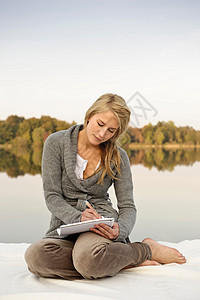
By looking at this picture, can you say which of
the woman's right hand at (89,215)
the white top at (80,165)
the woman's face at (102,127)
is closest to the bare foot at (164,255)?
the woman's right hand at (89,215)

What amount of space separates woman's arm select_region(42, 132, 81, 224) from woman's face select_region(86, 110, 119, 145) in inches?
8.4

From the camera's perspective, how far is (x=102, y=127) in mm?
2088

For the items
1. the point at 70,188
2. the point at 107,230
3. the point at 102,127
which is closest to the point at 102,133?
the point at 102,127

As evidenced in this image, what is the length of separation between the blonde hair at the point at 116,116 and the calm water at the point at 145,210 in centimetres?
133

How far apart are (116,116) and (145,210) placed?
9.08ft

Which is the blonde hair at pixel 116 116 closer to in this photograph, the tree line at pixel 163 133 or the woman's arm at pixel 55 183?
the woman's arm at pixel 55 183

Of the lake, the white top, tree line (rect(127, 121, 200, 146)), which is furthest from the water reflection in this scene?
the white top

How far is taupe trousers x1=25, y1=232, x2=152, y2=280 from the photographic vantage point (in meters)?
1.80

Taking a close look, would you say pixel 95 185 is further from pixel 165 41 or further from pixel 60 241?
pixel 165 41

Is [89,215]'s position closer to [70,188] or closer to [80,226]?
[80,226]

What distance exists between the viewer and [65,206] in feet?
6.64

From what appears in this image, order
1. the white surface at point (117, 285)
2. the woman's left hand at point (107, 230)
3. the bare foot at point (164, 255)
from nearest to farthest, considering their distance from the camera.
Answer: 1. the white surface at point (117, 285)
2. the woman's left hand at point (107, 230)
3. the bare foot at point (164, 255)

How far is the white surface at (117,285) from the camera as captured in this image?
1.61 metres

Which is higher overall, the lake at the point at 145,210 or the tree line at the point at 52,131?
the tree line at the point at 52,131
